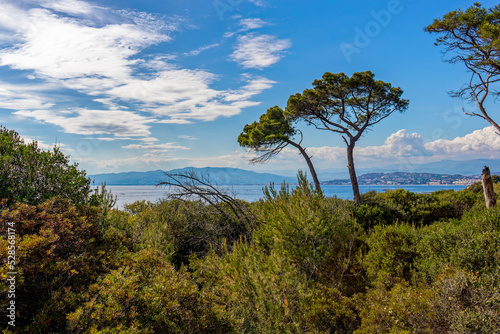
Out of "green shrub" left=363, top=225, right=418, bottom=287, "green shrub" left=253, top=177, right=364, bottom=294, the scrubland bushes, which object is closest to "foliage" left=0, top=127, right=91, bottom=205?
the scrubland bushes

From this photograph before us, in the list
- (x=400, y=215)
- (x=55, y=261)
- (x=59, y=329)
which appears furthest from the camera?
(x=400, y=215)

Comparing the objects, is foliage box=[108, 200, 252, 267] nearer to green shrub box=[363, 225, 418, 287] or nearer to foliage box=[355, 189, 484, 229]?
green shrub box=[363, 225, 418, 287]

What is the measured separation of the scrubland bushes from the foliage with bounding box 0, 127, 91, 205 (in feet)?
0.15

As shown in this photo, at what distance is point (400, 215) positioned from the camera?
566 inches

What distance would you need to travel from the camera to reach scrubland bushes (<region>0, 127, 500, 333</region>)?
3654mm

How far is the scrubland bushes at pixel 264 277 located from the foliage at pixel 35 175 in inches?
1.8

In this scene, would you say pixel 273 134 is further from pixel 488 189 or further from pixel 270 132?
pixel 488 189

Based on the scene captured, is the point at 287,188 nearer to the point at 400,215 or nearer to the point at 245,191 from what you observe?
the point at 245,191

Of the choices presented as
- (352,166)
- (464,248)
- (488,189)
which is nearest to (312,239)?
(464,248)

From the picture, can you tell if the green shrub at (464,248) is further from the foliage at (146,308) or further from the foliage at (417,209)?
the foliage at (417,209)

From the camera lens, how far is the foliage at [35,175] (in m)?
5.30

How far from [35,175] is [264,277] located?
4647 mm

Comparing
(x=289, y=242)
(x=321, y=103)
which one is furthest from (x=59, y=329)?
(x=321, y=103)

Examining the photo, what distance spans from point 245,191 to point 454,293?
8.11 m
